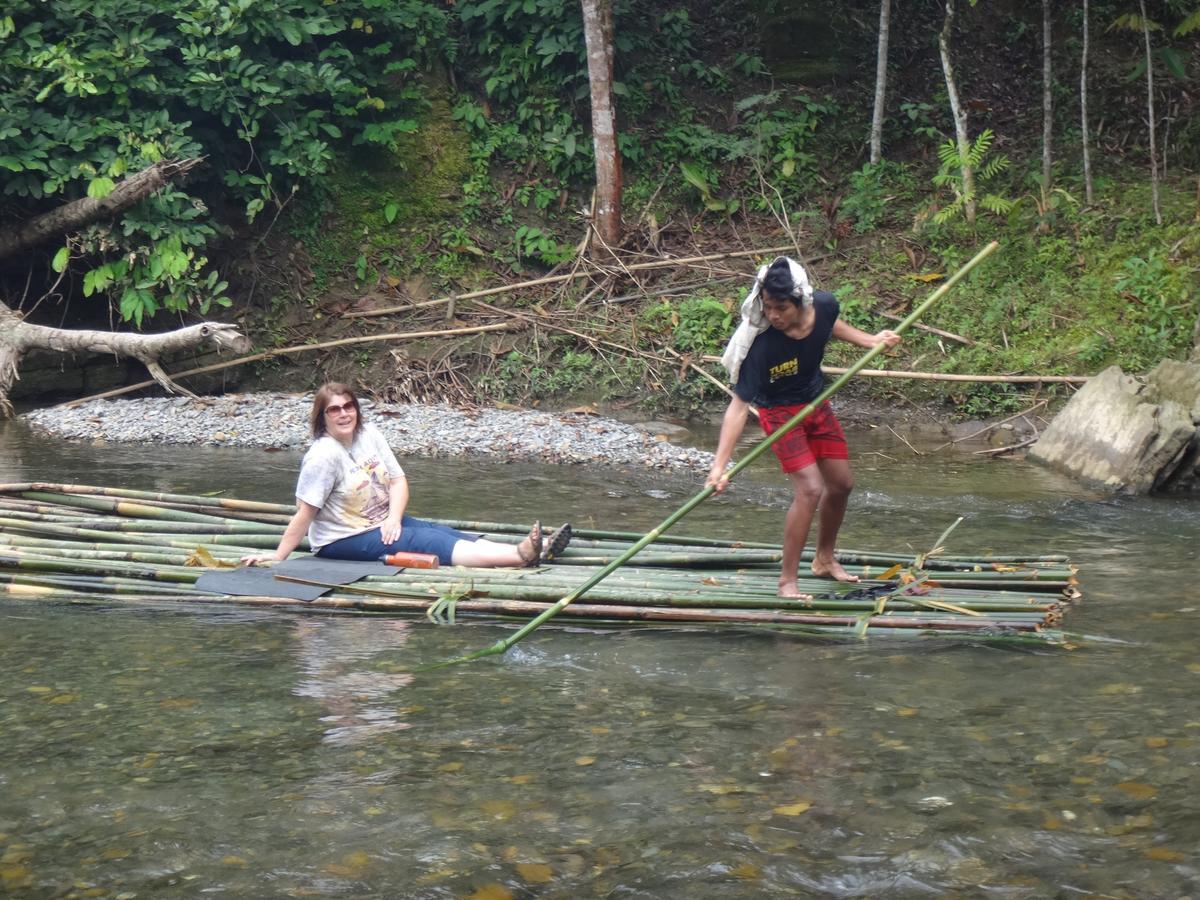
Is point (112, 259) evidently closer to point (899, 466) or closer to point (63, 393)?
point (63, 393)

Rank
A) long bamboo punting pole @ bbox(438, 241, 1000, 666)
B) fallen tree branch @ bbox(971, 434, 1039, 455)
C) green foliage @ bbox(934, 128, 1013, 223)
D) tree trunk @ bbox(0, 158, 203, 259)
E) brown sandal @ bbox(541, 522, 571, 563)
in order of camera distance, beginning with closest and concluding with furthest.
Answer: long bamboo punting pole @ bbox(438, 241, 1000, 666), brown sandal @ bbox(541, 522, 571, 563), fallen tree branch @ bbox(971, 434, 1039, 455), tree trunk @ bbox(0, 158, 203, 259), green foliage @ bbox(934, 128, 1013, 223)

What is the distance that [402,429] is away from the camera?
10.0 m

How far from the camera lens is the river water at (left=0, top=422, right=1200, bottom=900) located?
3.24 metres

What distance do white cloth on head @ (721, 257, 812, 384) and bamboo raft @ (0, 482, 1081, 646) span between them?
97cm

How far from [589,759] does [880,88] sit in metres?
9.70

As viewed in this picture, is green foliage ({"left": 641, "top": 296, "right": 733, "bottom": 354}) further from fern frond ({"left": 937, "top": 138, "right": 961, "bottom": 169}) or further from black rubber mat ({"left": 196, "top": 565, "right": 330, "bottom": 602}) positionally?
black rubber mat ({"left": 196, "top": 565, "right": 330, "bottom": 602})

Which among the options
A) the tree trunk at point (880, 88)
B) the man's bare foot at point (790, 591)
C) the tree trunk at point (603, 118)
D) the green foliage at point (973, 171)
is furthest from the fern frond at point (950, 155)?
the man's bare foot at point (790, 591)

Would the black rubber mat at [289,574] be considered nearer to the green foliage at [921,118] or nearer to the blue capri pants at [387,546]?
the blue capri pants at [387,546]

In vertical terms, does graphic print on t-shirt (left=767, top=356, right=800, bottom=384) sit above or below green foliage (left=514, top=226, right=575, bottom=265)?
below

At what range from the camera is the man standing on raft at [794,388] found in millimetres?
4840

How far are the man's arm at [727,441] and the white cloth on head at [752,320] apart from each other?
114 mm

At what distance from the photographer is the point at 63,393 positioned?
37.1 ft

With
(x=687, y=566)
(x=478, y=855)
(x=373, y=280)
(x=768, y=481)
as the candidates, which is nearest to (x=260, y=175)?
(x=373, y=280)

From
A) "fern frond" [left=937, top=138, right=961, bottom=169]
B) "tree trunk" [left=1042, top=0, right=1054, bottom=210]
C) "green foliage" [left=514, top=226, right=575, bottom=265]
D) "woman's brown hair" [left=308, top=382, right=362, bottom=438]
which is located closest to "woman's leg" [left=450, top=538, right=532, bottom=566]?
"woman's brown hair" [left=308, top=382, right=362, bottom=438]
